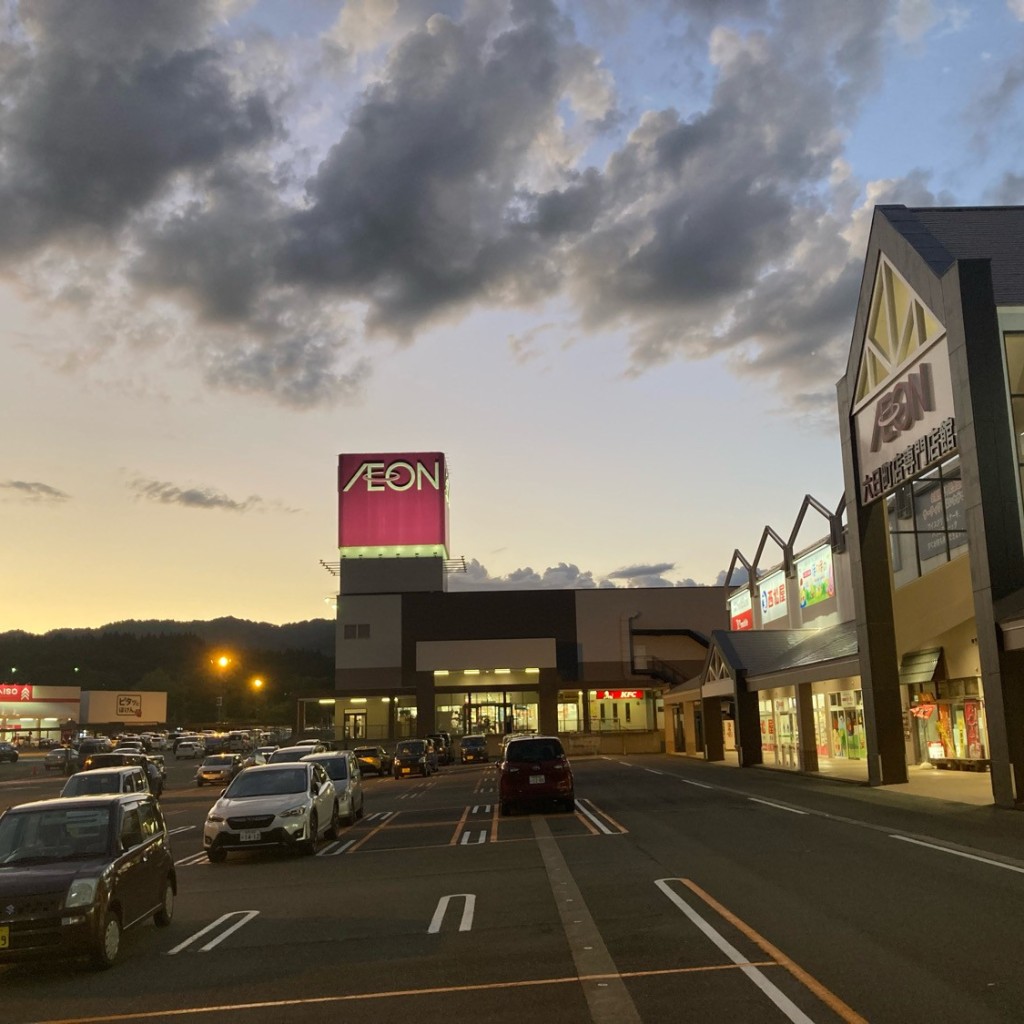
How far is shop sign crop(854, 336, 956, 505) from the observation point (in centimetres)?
2642

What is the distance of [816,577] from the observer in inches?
1914

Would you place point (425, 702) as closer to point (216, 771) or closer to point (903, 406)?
point (216, 771)

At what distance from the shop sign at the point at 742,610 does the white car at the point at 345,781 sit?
133 feet

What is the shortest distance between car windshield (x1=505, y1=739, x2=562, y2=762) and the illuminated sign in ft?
413

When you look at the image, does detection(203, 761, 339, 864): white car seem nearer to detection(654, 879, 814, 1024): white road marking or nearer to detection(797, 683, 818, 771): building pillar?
detection(654, 879, 814, 1024): white road marking

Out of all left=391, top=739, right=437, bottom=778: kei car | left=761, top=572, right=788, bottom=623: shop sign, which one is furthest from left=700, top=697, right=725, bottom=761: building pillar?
left=391, top=739, right=437, bottom=778: kei car

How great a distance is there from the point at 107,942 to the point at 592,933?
480 cm

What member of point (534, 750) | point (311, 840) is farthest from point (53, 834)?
point (534, 750)

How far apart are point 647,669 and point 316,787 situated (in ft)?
221

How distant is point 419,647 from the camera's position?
84250 millimetres

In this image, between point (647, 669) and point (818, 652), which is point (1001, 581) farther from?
point (647, 669)

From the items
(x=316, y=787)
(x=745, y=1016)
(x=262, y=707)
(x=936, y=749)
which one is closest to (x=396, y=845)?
(x=316, y=787)

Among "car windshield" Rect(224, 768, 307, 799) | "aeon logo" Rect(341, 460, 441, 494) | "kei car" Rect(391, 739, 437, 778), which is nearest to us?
"car windshield" Rect(224, 768, 307, 799)

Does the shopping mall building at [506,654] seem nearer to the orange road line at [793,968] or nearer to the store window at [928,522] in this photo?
the store window at [928,522]
